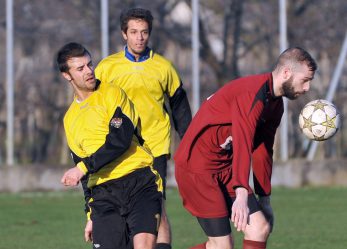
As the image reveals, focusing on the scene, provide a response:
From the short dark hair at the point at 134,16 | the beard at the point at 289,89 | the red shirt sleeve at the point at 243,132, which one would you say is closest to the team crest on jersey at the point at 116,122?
the red shirt sleeve at the point at 243,132

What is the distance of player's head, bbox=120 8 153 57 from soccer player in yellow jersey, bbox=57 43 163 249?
4.29 feet

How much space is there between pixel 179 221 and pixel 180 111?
14.6 ft

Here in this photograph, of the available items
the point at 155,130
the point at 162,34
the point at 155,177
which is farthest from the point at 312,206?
the point at 155,177

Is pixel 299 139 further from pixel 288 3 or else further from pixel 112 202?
pixel 112 202

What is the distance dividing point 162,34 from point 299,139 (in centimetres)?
305

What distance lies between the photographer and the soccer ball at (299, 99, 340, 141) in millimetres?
7594

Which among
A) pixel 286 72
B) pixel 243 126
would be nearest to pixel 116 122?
pixel 243 126

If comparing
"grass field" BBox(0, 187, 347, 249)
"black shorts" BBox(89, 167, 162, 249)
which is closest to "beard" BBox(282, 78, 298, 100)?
"black shorts" BBox(89, 167, 162, 249)

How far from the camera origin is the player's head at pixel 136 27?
27.1 ft

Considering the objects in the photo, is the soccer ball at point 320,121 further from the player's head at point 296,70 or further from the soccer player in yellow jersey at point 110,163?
the soccer player in yellow jersey at point 110,163

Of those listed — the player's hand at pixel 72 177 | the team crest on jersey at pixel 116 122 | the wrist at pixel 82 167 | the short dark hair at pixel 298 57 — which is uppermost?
the short dark hair at pixel 298 57

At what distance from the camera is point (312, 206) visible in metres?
14.4

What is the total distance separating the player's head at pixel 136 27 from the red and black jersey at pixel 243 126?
4.99 ft

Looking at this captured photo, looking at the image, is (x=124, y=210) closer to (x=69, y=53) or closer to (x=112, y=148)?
(x=112, y=148)
